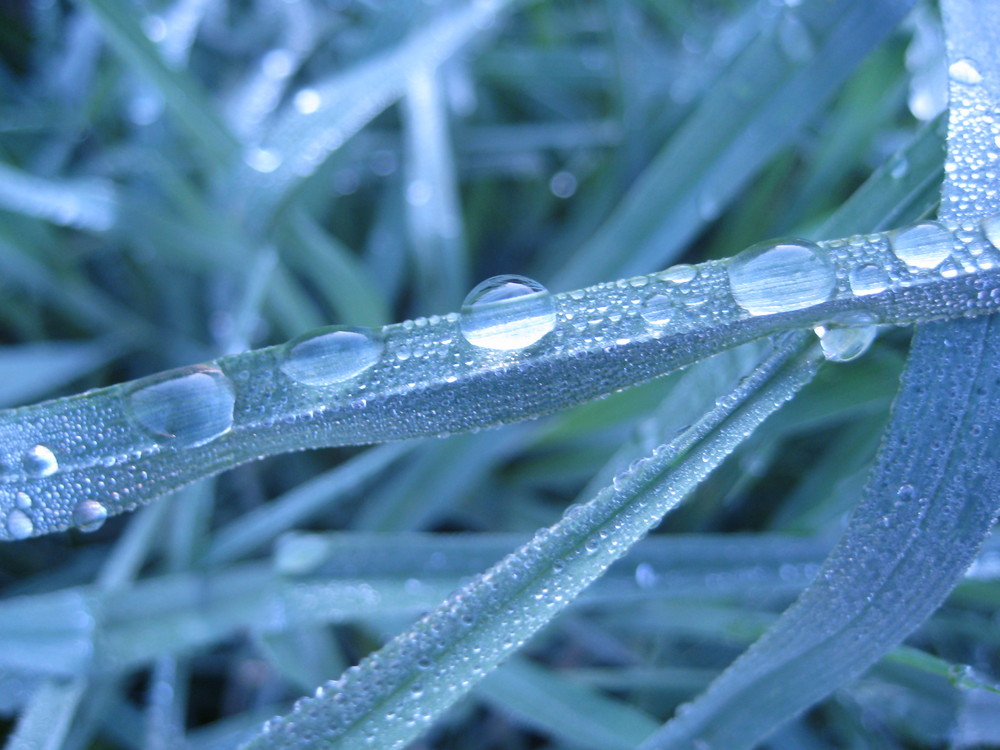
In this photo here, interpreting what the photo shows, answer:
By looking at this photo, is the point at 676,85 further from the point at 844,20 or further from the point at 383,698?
the point at 383,698

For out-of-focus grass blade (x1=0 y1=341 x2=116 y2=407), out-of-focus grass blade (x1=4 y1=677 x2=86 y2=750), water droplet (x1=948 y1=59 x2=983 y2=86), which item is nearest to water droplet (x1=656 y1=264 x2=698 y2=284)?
water droplet (x1=948 y1=59 x2=983 y2=86)

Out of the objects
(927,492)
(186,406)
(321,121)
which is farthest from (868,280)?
(321,121)

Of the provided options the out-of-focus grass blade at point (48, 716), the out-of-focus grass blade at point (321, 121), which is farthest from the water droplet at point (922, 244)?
the out-of-focus grass blade at point (48, 716)

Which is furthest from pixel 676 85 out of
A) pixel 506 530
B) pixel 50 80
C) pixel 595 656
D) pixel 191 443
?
pixel 50 80

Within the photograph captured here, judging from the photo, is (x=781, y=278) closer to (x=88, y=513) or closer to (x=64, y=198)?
(x=88, y=513)

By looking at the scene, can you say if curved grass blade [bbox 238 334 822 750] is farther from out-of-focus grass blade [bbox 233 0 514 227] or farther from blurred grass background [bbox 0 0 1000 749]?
out-of-focus grass blade [bbox 233 0 514 227]

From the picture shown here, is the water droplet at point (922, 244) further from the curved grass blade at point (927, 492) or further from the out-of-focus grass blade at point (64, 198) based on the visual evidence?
the out-of-focus grass blade at point (64, 198)

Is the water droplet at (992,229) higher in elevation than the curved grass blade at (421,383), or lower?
lower
